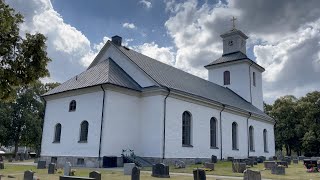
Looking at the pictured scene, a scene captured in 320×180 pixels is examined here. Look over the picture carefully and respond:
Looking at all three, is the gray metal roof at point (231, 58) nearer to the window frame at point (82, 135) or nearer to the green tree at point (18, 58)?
the window frame at point (82, 135)

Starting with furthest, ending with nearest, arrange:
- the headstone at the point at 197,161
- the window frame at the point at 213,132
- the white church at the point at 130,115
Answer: the window frame at the point at 213,132 < the headstone at the point at 197,161 < the white church at the point at 130,115

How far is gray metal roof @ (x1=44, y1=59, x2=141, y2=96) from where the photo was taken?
2231 cm

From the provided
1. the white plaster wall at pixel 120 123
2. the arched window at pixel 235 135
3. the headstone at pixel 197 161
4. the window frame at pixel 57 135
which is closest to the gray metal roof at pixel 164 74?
the arched window at pixel 235 135

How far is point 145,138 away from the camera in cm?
2309

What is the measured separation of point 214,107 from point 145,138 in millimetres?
8123

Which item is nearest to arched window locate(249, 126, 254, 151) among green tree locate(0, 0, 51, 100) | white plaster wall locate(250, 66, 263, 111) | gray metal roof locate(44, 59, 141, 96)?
white plaster wall locate(250, 66, 263, 111)

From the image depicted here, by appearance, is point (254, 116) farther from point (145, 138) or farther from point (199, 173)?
point (199, 173)

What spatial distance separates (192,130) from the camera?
991 inches

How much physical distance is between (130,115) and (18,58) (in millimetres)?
11993

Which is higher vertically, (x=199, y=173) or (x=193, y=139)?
(x=193, y=139)

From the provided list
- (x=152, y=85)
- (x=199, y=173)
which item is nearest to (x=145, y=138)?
(x=152, y=85)

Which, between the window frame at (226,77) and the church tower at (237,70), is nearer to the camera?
the church tower at (237,70)

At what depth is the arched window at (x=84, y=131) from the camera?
2212 centimetres

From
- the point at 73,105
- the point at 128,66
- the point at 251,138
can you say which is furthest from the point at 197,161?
the point at 251,138
